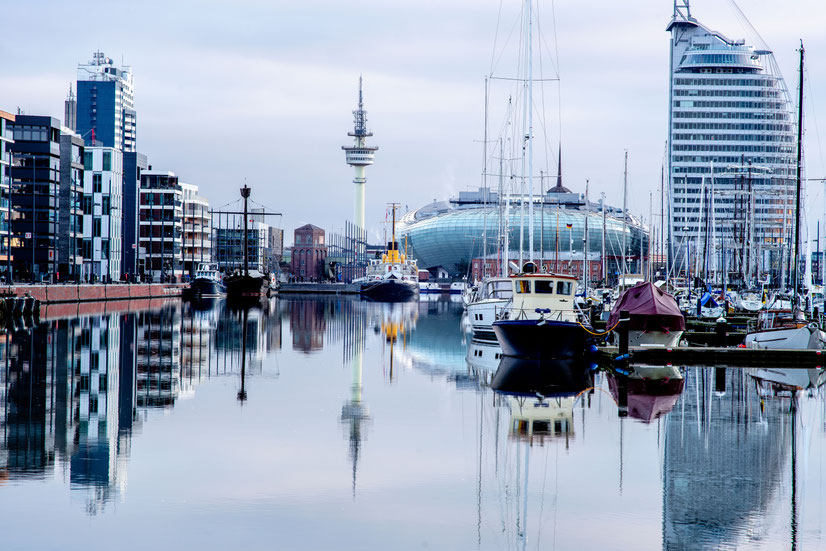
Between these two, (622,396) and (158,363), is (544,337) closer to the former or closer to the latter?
(622,396)

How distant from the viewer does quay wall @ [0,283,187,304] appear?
9250cm

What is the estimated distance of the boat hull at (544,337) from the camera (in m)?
41.2

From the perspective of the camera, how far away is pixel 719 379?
37.0 metres

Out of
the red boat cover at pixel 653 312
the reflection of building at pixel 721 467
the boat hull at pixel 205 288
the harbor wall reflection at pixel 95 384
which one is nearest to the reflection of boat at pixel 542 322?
the red boat cover at pixel 653 312

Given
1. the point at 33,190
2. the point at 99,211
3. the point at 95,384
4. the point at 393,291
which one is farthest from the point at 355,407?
the point at 99,211

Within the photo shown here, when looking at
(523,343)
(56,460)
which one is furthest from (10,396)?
(523,343)

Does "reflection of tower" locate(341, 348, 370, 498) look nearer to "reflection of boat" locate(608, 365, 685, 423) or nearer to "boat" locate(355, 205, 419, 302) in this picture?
"reflection of boat" locate(608, 365, 685, 423)

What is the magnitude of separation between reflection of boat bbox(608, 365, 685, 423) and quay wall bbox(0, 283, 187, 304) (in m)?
53.8

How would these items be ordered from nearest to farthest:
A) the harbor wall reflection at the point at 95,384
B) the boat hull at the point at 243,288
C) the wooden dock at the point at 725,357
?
the harbor wall reflection at the point at 95,384, the wooden dock at the point at 725,357, the boat hull at the point at 243,288

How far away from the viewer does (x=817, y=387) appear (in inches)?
1377

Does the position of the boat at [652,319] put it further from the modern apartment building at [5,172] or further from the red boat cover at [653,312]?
the modern apartment building at [5,172]

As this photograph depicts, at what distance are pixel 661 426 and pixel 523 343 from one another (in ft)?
51.4

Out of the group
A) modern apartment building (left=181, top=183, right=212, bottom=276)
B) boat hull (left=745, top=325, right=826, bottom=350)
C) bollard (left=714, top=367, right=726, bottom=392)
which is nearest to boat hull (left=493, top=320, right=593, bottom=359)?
bollard (left=714, top=367, right=726, bottom=392)

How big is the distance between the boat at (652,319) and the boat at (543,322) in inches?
77.0
